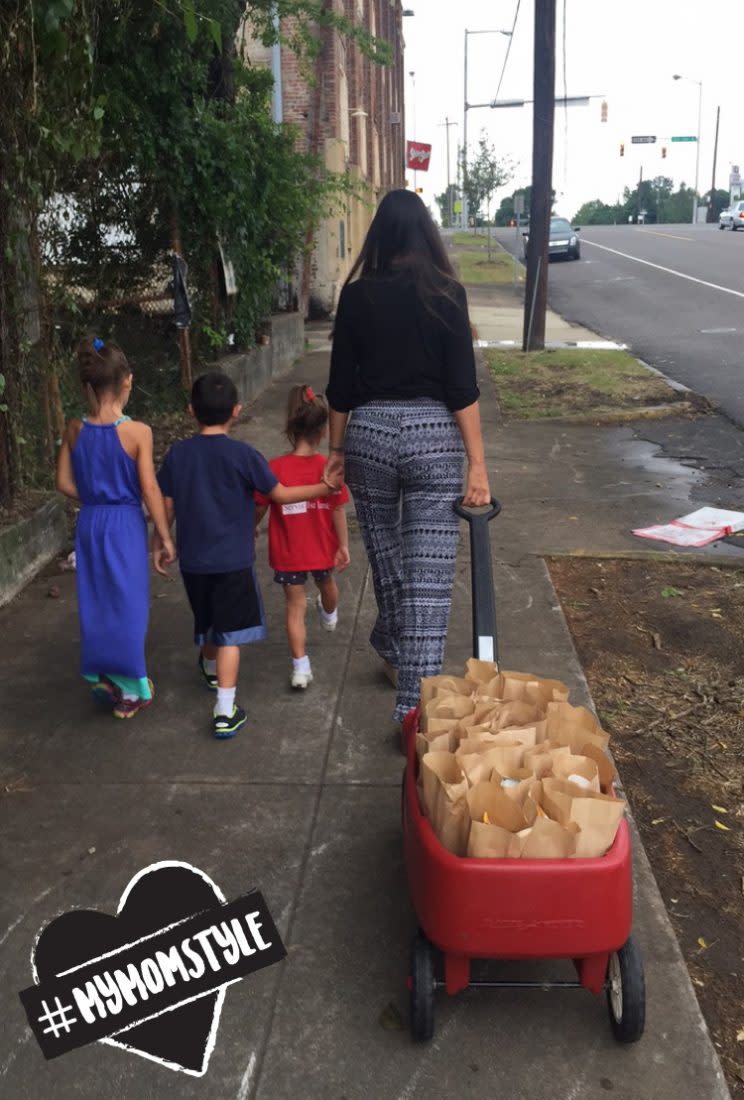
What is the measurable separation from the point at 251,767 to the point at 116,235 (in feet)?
21.1

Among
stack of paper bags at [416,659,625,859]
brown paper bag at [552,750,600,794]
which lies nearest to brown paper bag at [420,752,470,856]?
stack of paper bags at [416,659,625,859]

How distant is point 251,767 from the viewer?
3.86 m

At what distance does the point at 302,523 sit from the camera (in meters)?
4.35

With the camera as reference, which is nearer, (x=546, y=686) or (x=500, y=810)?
(x=500, y=810)

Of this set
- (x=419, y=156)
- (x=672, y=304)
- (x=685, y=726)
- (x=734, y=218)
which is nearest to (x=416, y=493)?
(x=685, y=726)

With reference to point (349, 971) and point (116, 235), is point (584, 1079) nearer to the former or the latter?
point (349, 971)

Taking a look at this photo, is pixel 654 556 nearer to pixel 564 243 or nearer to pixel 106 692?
pixel 106 692

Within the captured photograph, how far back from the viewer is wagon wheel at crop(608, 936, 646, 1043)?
2451 millimetres

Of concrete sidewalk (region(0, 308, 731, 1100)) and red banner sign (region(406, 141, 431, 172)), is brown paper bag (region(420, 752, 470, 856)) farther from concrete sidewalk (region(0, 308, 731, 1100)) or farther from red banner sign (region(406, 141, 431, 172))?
red banner sign (region(406, 141, 431, 172))

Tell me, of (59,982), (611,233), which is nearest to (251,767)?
(59,982)

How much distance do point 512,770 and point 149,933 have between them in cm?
117

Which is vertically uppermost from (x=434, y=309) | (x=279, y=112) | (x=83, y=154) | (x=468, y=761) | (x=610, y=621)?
(x=279, y=112)

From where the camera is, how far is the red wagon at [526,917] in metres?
2.30

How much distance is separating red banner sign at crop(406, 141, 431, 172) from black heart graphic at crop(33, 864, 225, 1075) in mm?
22418
